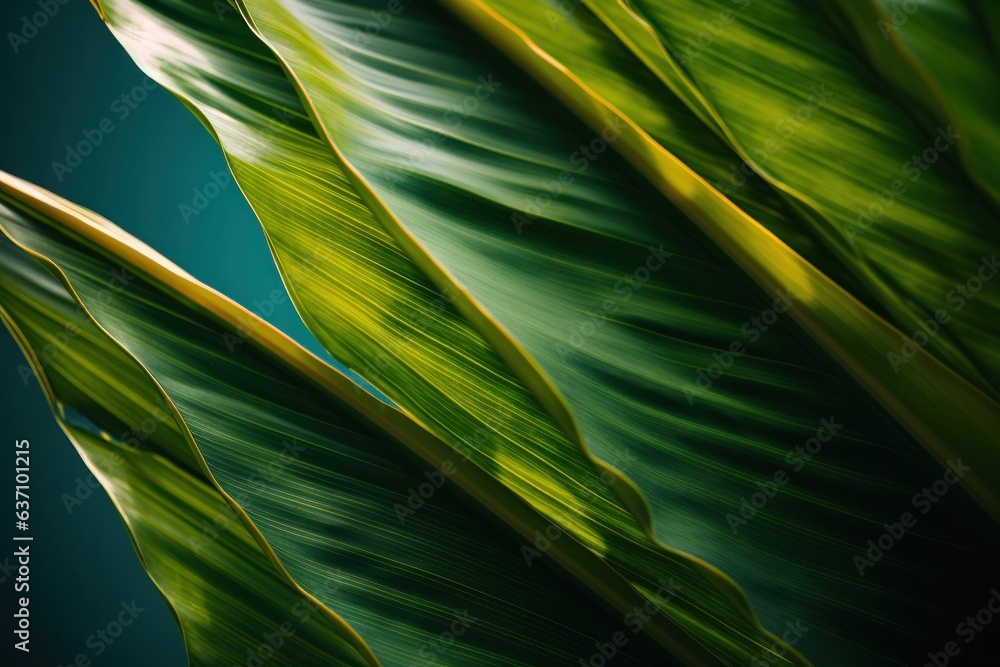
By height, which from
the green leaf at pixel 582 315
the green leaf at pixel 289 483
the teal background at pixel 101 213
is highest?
the green leaf at pixel 582 315

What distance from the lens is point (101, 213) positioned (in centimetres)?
171

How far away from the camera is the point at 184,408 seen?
26cm

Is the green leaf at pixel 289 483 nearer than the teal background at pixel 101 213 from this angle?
Yes

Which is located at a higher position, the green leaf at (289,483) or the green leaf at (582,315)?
the green leaf at (582,315)

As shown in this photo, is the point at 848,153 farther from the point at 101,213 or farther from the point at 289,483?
the point at 101,213

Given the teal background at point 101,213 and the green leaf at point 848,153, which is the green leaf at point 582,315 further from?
the teal background at point 101,213

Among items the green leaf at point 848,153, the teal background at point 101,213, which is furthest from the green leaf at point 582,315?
the teal background at point 101,213

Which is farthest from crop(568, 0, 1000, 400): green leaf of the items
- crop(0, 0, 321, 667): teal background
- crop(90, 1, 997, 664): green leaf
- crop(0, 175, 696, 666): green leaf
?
crop(0, 0, 321, 667): teal background

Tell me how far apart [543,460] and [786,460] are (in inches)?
3.7

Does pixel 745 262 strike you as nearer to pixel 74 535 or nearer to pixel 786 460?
pixel 786 460

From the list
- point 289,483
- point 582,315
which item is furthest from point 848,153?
point 289,483

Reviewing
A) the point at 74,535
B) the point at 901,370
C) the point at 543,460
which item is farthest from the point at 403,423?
the point at 74,535

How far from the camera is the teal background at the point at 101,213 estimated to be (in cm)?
166

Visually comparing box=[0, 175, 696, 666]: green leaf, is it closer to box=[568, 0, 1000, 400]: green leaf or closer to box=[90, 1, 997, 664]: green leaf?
box=[90, 1, 997, 664]: green leaf
